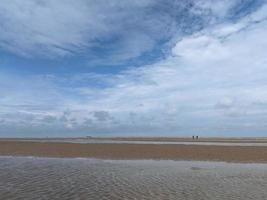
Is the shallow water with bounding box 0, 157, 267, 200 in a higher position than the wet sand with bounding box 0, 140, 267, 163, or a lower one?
lower

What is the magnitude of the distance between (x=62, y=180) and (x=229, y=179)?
34.1 feet

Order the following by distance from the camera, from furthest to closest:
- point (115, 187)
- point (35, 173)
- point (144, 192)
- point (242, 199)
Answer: point (35, 173) < point (115, 187) < point (144, 192) < point (242, 199)

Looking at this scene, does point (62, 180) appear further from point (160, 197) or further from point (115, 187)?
point (160, 197)

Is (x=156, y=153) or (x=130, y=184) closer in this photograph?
(x=130, y=184)

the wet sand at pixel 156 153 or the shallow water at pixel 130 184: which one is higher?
the wet sand at pixel 156 153

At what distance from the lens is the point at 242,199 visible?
52.7 feet

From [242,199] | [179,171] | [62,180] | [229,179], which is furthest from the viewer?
[179,171]

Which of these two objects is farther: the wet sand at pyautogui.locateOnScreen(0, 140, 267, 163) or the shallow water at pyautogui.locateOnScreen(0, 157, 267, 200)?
the wet sand at pyautogui.locateOnScreen(0, 140, 267, 163)

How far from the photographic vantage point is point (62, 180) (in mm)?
20922

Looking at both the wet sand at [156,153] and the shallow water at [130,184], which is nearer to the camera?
the shallow water at [130,184]

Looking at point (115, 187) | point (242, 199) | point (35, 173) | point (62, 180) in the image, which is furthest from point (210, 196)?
point (35, 173)

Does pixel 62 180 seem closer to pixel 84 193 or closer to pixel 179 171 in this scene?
pixel 84 193

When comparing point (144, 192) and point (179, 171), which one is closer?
point (144, 192)

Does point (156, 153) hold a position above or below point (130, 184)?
above
